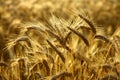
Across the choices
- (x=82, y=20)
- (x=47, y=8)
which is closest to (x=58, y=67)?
(x=82, y=20)

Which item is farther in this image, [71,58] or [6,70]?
[6,70]

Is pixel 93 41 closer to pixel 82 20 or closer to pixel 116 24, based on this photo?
pixel 82 20

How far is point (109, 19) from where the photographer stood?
600 cm

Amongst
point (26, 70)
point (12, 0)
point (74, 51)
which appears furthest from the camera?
point (12, 0)

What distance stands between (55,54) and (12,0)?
2.19 meters

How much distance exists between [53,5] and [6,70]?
85.4 inches

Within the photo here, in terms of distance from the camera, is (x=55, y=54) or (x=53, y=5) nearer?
(x=55, y=54)

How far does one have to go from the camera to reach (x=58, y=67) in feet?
11.5

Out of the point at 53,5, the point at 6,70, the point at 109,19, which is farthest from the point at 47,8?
the point at 6,70

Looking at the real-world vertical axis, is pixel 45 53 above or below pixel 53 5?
below

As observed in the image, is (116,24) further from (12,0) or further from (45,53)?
A: (45,53)

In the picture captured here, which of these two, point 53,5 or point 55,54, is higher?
point 53,5

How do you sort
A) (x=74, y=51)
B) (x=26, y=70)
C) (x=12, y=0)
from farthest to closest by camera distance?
(x=12, y=0) < (x=26, y=70) < (x=74, y=51)

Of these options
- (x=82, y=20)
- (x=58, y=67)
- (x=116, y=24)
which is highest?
(x=116, y=24)
